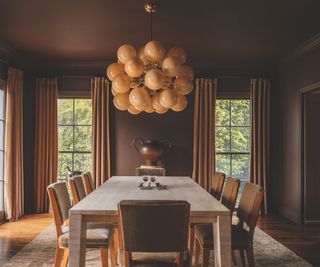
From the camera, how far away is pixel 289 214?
6.47m

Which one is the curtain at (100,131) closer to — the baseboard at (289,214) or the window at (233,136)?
the window at (233,136)

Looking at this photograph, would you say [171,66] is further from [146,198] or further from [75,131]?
[75,131]

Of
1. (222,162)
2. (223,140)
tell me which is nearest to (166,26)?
(223,140)

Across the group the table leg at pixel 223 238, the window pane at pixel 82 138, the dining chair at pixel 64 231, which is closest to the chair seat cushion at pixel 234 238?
the table leg at pixel 223 238

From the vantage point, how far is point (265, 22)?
4.83 metres

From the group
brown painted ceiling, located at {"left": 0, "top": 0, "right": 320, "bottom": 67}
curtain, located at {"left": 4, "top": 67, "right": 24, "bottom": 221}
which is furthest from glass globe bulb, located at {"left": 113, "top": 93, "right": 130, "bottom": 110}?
curtain, located at {"left": 4, "top": 67, "right": 24, "bottom": 221}

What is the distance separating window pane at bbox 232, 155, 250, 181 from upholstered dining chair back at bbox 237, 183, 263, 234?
12.4 feet

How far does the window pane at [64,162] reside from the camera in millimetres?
7215

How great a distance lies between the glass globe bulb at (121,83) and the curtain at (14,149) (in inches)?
116

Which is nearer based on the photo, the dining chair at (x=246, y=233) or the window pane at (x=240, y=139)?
the dining chair at (x=246, y=233)

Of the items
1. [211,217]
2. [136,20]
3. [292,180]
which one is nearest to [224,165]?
[292,180]

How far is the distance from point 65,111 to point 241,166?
10.5 feet

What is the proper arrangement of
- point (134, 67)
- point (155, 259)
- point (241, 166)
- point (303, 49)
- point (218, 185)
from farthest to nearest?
point (241, 166) < point (303, 49) < point (218, 185) < point (134, 67) < point (155, 259)

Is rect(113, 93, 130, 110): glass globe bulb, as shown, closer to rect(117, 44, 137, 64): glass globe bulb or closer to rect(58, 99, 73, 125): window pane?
rect(117, 44, 137, 64): glass globe bulb
